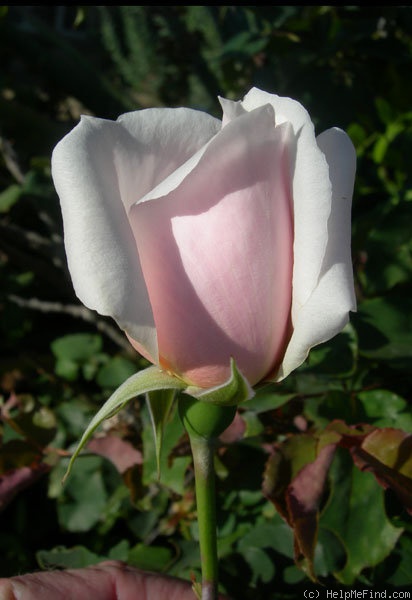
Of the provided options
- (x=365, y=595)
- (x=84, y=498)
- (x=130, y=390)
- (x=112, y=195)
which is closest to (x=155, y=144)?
(x=112, y=195)

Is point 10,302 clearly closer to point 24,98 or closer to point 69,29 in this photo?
point 24,98

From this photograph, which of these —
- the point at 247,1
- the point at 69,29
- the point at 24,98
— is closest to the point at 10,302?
the point at 247,1

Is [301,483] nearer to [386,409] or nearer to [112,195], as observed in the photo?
[386,409]

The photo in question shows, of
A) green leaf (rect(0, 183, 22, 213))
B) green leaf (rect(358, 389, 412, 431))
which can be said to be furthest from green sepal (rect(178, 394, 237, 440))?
green leaf (rect(0, 183, 22, 213))

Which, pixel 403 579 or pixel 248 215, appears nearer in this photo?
pixel 248 215

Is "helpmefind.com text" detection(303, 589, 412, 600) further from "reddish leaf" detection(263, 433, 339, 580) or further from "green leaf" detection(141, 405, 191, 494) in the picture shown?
"green leaf" detection(141, 405, 191, 494)

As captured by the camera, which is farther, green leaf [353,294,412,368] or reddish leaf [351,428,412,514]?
green leaf [353,294,412,368]
